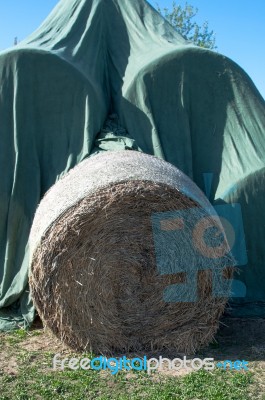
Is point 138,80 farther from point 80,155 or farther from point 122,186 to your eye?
point 122,186

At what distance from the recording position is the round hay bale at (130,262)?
15.3 ft

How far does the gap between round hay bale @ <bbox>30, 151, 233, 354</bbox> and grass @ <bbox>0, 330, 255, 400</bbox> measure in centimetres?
42

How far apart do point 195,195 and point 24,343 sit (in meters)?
1.96

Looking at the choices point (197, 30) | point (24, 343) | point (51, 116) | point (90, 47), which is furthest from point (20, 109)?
point (197, 30)

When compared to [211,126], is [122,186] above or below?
below

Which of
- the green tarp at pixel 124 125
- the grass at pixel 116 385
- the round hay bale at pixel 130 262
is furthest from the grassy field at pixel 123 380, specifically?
the green tarp at pixel 124 125

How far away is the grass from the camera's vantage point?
4098 mm

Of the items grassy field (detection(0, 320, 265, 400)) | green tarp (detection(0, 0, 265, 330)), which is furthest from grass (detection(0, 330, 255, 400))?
green tarp (detection(0, 0, 265, 330))

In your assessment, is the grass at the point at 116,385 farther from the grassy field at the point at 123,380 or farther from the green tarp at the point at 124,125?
the green tarp at the point at 124,125

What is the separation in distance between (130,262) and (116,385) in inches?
41.2

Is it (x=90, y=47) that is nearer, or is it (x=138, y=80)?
(x=138, y=80)

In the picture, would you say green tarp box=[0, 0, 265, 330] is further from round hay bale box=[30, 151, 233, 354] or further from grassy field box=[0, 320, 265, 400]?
round hay bale box=[30, 151, 233, 354]

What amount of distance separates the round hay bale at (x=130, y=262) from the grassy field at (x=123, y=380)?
27 cm

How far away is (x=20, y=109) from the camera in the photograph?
19.6ft
